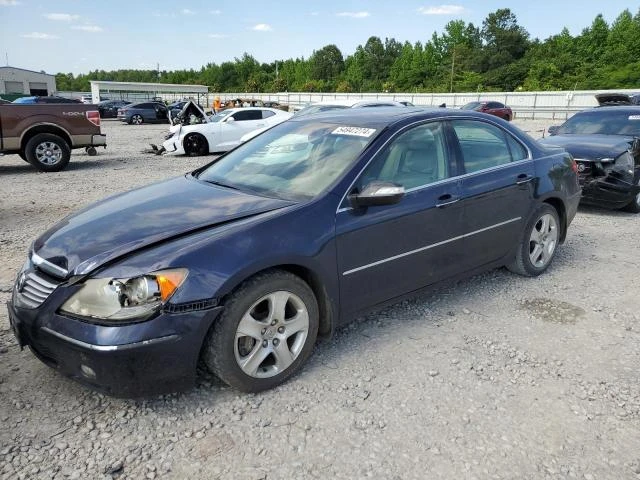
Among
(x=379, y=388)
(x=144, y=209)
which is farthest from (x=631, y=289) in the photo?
(x=144, y=209)

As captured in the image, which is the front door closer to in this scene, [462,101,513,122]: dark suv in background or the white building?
[462,101,513,122]: dark suv in background

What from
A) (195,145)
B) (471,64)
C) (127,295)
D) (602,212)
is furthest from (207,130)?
(471,64)

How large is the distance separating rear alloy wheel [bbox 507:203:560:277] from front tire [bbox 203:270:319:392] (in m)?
2.44

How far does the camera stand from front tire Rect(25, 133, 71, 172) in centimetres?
1135

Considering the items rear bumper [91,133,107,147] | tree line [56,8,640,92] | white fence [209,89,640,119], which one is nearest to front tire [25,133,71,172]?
rear bumper [91,133,107,147]

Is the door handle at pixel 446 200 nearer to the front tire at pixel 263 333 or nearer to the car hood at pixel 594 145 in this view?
the front tire at pixel 263 333

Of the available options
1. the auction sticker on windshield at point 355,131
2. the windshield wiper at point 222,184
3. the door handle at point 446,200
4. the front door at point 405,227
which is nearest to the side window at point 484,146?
the front door at point 405,227

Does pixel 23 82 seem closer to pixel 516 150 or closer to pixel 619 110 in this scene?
pixel 619 110

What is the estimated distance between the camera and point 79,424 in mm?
2736

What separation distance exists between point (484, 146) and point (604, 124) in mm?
5908

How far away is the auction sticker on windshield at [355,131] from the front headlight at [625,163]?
529 centimetres

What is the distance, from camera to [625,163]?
741cm

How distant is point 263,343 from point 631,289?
3.59 metres

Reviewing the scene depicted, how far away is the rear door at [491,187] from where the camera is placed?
13.3ft
